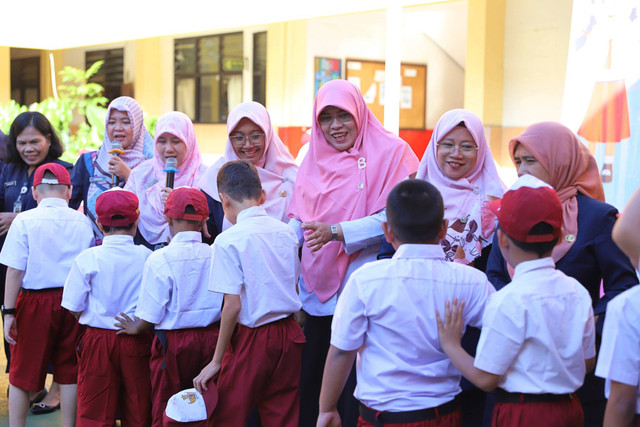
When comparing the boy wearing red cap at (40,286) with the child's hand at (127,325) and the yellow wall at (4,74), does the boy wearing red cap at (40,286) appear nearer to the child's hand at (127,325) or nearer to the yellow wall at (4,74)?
the child's hand at (127,325)

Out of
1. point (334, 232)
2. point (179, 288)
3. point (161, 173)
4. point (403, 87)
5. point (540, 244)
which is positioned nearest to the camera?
point (540, 244)

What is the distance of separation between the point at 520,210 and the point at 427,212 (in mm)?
300

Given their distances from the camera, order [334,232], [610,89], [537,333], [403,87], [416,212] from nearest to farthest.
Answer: [537,333]
[416,212]
[334,232]
[610,89]
[403,87]

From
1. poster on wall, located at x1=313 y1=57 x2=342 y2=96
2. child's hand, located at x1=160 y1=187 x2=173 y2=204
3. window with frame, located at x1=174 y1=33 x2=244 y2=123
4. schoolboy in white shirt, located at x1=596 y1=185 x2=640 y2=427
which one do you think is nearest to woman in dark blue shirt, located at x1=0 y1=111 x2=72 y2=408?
child's hand, located at x1=160 y1=187 x2=173 y2=204

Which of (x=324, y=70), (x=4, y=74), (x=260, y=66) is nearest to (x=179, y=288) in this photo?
(x=324, y=70)

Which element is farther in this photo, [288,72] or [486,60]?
[288,72]

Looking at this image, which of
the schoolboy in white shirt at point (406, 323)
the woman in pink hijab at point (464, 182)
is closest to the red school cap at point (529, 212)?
the schoolboy in white shirt at point (406, 323)

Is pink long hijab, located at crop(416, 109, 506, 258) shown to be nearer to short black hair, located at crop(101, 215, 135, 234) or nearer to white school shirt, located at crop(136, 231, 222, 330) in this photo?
white school shirt, located at crop(136, 231, 222, 330)

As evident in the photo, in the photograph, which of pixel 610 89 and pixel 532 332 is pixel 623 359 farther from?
pixel 610 89

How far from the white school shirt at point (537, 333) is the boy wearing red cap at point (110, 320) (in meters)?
1.84

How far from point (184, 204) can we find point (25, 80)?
51.7 ft

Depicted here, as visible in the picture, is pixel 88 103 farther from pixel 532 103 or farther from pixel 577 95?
pixel 577 95

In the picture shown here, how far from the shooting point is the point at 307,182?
331 centimetres

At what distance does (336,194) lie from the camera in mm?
3205
